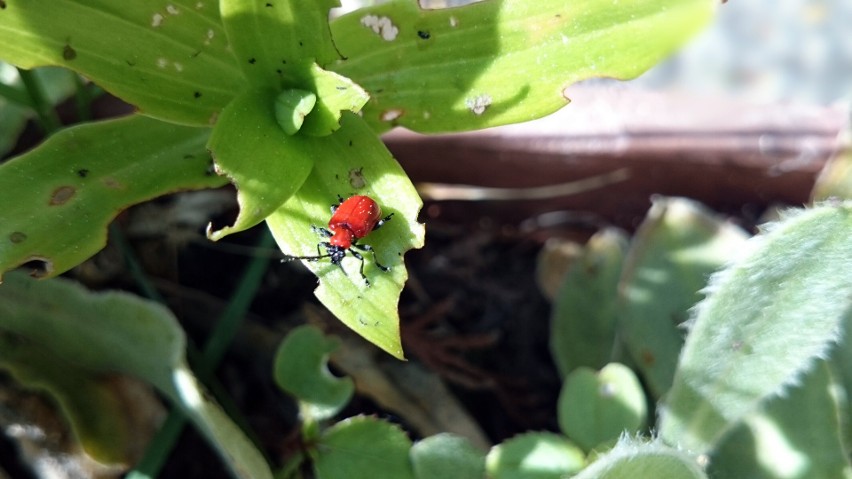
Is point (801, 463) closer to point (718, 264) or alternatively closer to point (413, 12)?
point (718, 264)

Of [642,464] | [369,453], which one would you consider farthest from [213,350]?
[642,464]

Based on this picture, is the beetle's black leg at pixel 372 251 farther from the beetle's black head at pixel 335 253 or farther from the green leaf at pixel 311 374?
the green leaf at pixel 311 374

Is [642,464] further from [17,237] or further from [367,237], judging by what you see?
[17,237]

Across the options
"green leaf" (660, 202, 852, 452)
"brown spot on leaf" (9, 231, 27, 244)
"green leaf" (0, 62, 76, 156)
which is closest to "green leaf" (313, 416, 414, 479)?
"green leaf" (660, 202, 852, 452)

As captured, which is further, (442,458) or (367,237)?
(442,458)

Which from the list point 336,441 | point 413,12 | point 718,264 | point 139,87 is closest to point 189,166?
point 139,87

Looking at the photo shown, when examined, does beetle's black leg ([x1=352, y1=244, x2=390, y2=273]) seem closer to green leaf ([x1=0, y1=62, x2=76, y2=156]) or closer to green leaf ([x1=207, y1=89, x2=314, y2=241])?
green leaf ([x1=207, y1=89, x2=314, y2=241])

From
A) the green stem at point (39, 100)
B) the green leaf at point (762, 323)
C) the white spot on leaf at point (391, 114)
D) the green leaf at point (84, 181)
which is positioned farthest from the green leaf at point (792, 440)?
the green stem at point (39, 100)
